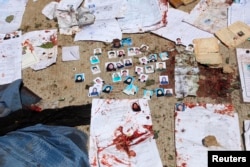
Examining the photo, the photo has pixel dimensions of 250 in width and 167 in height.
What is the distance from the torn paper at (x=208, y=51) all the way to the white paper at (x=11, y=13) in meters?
1.06

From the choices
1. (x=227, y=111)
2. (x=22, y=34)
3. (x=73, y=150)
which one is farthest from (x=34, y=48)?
(x=227, y=111)

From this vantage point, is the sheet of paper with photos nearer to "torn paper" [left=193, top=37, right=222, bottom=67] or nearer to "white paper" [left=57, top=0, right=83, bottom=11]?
"torn paper" [left=193, top=37, right=222, bottom=67]

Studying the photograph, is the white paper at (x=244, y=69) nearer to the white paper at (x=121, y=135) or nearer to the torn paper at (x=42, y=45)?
the white paper at (x=121, y=135)

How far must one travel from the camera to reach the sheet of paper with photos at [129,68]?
1.91 m

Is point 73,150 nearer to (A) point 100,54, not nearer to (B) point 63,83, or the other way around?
(B) point 63,83

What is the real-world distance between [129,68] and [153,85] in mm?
172

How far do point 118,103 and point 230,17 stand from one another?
844 millimetres

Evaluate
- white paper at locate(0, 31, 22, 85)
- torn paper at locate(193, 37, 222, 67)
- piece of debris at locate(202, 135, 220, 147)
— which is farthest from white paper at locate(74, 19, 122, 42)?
piece of debris at locate(202, 135, 220, 147)

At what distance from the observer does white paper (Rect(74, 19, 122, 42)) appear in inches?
83.1

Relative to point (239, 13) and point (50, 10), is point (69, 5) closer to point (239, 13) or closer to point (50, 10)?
point (50, 10)

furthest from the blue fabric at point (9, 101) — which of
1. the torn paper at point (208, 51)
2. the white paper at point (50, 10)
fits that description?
the torn paper at point (208, 51)

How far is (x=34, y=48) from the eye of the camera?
2119 millimetres

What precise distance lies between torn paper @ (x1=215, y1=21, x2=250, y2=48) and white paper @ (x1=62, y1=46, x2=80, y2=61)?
0.78 meters

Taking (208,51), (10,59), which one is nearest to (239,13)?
(208,51)
